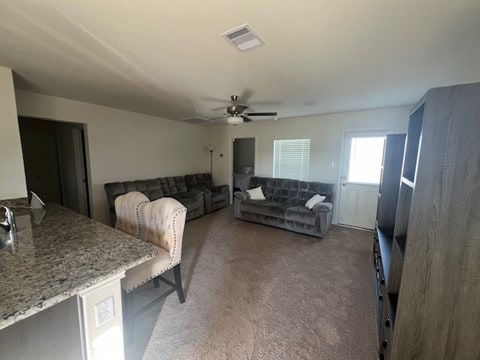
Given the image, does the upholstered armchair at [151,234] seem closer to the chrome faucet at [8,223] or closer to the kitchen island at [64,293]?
the kitchen island at [64,293]

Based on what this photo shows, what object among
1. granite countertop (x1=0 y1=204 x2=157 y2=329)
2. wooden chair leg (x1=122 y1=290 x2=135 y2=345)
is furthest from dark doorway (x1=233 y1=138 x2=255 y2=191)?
granite countertop (x1=0 y1=204 x2=157 y2=329)

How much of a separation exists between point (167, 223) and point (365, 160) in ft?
13.3

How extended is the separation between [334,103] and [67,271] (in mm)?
3996

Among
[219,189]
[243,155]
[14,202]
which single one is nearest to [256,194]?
[219,189]

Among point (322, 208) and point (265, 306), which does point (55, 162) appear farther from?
point (322, 208)

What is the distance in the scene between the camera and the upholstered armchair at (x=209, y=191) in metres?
5.18

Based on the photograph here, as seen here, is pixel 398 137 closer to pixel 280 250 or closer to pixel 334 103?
pixel 334 103

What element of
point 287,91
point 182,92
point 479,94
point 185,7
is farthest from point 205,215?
point 479,94

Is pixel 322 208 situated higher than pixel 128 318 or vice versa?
pixel 322 208

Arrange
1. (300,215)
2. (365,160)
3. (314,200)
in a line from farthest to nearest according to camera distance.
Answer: (365,160) → (314,200) → (300,215)

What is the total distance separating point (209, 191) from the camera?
5277 mm

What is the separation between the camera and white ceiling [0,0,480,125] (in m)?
1.32

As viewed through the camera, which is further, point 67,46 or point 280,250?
point 280,250

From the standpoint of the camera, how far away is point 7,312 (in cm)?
67
